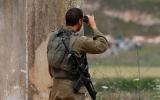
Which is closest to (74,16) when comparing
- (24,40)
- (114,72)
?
(24,40)

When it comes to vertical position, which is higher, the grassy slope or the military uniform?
the military uniform

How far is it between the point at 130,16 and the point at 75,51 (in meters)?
74.7

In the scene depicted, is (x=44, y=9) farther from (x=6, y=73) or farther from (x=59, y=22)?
(x=6, y=73)

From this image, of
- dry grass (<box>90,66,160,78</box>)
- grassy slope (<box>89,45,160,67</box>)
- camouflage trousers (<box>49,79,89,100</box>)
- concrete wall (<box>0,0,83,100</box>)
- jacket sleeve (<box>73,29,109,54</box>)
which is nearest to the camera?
jacket sleeve (<box>73,29,109,54</box>)

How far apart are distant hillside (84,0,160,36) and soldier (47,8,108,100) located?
69.2 m

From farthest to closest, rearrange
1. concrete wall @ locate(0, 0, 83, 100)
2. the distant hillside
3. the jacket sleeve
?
1. the distant hillside
2. concrete wall @ locate(0, 0, 83, 100)
3. the jacket sleeve

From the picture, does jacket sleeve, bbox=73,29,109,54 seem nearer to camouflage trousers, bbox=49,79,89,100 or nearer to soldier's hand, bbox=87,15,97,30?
soldier's hand, bbox=87,15,97,30

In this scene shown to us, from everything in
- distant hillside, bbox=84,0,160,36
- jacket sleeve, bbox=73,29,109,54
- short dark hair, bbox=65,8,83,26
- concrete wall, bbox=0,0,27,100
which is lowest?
distant hillside, bbox=84,0,160,36

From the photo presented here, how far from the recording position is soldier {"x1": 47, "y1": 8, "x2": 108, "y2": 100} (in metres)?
7.97

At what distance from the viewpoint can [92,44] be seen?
792 centimetres

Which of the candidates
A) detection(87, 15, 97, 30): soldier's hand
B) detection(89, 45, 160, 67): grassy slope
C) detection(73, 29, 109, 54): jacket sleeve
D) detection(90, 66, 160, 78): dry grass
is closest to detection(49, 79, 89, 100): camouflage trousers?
detection(73, 29, 109, 54): jacket sleeve

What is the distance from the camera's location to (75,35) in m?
8.06

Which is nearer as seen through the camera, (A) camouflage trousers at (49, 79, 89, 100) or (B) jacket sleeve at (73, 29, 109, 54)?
(B) jacket sleeve at (73, 29, 109, 54)

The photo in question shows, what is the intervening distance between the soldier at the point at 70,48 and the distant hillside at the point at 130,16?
227 feet
